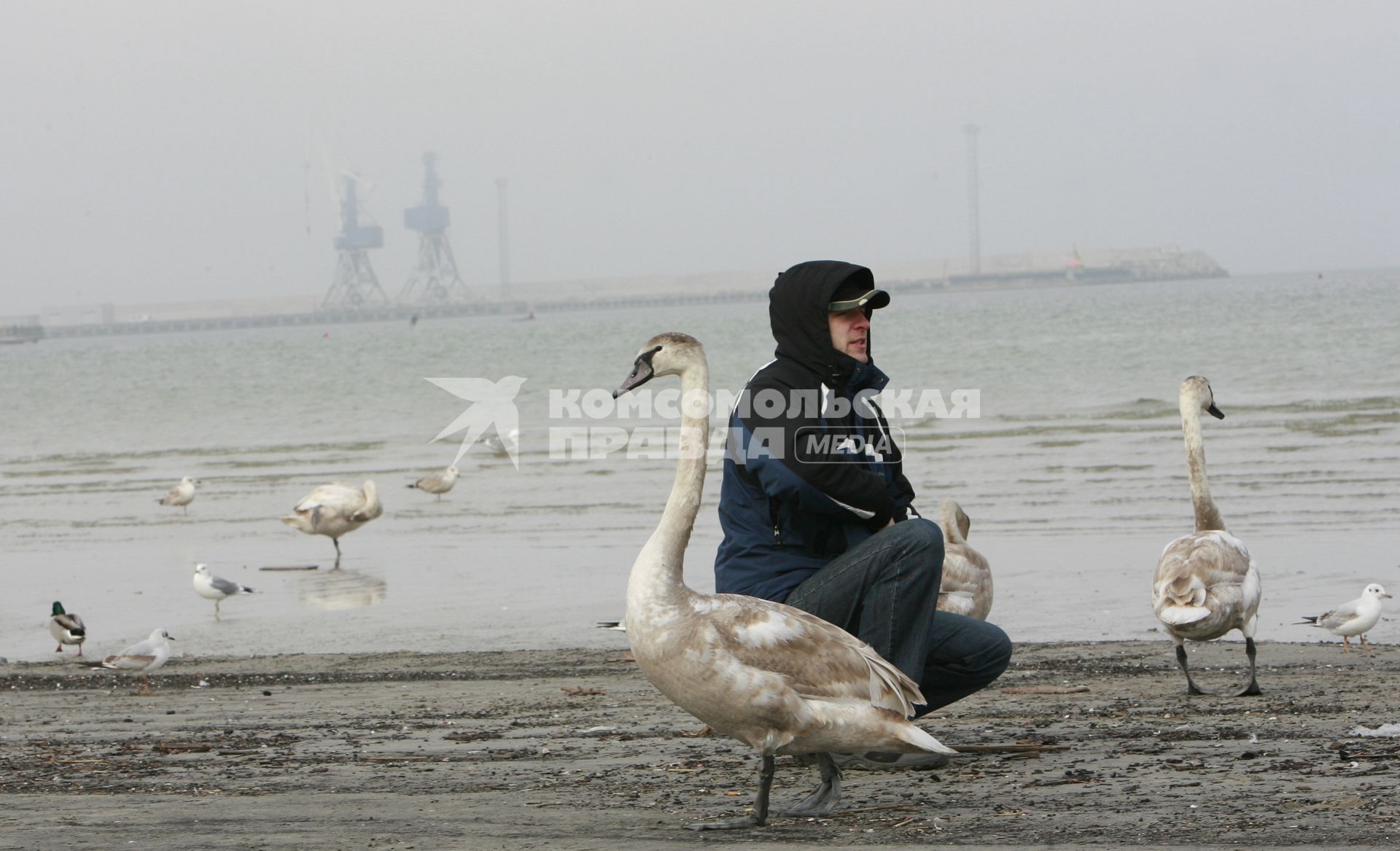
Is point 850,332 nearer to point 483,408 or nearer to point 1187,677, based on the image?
point 1187,677

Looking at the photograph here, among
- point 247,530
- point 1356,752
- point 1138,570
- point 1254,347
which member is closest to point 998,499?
point 1138,570

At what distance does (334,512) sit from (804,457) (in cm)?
1055

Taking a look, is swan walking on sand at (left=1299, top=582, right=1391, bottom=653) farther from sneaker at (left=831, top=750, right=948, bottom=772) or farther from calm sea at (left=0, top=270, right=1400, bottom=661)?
sneaker at (left=831, top=750, right=948, bottom=772)

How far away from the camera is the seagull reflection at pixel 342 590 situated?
11.3 meters

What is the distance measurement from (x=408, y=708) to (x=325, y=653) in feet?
7.80

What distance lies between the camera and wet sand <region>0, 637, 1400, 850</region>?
13.9ft

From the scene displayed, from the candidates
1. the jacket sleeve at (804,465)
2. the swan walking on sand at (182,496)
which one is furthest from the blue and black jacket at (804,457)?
the swan walking on sand at (182,496)

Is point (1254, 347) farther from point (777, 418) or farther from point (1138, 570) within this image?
point (777, 418)

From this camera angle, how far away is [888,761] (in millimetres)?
4746

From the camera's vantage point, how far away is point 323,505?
47.2 feet

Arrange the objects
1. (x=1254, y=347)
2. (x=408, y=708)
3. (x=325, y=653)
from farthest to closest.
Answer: (x=1254, y=347) < (x=325, y=653) < (x=408, y=708)

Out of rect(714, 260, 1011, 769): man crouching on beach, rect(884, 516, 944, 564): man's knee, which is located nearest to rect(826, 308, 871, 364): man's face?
rect(714, 260, 1011, 769): man crouching on beach

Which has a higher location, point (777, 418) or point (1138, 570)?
point (777, 418)

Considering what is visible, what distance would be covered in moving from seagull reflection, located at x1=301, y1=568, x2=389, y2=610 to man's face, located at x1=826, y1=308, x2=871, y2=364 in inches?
276
